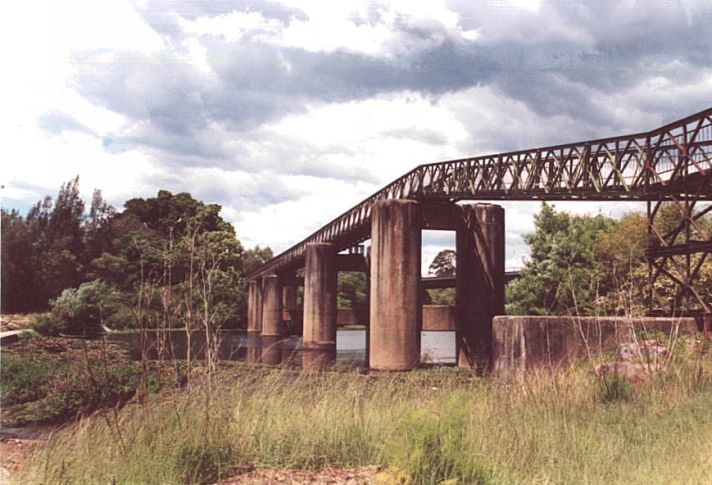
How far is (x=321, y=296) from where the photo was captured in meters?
38.9

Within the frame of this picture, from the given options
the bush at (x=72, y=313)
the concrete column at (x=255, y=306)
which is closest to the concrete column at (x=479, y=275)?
the bush at (x=72, y=313)

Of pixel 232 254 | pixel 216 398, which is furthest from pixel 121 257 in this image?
pixel 216 398

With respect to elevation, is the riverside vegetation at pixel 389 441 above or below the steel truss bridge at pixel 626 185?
below

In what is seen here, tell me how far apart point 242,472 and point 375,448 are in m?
1.29

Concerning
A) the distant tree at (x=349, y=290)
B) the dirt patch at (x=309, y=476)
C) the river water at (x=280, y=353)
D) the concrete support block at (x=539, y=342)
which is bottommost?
the river water at (x=280, y=353)

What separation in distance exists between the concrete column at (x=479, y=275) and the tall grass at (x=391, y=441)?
2047 centimetres

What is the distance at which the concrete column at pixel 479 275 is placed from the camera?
29.0 m

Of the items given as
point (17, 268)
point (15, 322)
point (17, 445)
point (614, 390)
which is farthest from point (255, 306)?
point (614, 390)

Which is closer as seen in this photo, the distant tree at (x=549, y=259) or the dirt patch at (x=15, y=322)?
the distant tree at (x=549, y=259)

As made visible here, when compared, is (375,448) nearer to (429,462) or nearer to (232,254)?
(429,462)

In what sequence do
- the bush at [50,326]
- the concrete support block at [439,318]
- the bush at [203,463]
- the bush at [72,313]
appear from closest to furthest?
1. the bush at [203,463]
2. the concrete support block at [439,318]
3. the bush at [50,326]
4. the bush at [72,313]

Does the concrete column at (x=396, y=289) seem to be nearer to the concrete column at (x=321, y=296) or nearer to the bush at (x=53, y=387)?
the bush at (x=53, y=387)

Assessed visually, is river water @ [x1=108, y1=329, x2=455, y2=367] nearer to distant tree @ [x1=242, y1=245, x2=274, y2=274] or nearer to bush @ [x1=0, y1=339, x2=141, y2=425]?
bush @ [x1=0, y1=339, x2=141, y2=425]

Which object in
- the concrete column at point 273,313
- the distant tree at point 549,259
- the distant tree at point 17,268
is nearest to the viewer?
the distant tree at point 549,259
